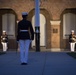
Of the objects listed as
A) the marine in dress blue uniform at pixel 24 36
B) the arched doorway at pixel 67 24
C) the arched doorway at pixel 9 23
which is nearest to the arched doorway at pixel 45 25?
the arched doorway at pixel 67 24

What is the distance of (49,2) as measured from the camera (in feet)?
97.2

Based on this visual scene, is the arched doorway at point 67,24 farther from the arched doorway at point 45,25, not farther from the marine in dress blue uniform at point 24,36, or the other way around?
the marine in dress blue uniform at point 24,36

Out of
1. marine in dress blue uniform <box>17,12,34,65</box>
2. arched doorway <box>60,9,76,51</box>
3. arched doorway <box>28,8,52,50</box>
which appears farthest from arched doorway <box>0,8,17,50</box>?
marine in dress blue uniform <box>17,12,34,65</box>

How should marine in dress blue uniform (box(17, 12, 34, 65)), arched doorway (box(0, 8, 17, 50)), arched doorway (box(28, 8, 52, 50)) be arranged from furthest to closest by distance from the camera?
arched doorway (box(0, 8, 17, 50)) → arched doorway (box(28, 8, 52, 50)) → marine in dress blue uniform (box(17, 12, 34, 65))

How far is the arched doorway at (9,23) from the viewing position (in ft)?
102

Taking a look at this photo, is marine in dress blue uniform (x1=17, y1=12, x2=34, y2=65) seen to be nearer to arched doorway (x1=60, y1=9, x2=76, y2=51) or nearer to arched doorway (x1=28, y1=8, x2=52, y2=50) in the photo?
arched doorway (x1=28, y1=8, x2=52, y2=50)

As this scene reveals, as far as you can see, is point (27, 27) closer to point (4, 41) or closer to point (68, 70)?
point (68, 70)

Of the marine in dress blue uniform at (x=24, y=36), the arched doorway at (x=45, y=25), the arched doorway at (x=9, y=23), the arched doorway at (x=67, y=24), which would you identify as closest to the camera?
the marine in dress blue uniform at (x=24, y=36)

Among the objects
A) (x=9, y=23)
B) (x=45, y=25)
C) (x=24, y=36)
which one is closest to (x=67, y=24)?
(x=45, y=25)

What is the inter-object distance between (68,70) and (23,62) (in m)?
2.21

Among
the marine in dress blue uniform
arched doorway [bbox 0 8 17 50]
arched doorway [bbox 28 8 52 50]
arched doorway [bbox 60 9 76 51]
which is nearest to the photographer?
the marine in dress blue uniform

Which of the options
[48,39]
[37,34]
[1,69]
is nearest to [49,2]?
[48,39]

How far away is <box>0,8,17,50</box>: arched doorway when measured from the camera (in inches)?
1219

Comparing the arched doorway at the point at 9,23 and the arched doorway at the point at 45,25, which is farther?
A: the arched doorway at the point at 9,23
